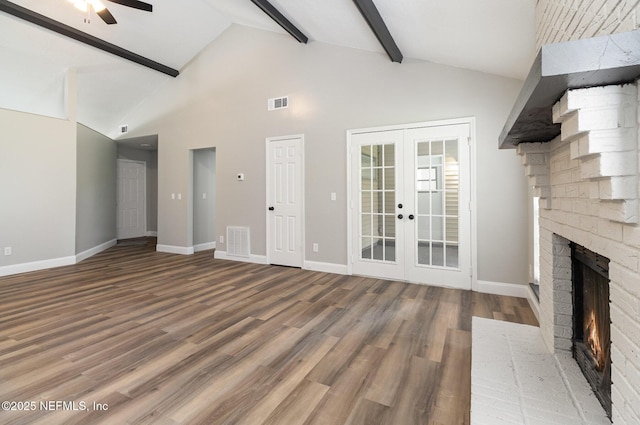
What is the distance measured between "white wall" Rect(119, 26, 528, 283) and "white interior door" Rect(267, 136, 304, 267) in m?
0.16

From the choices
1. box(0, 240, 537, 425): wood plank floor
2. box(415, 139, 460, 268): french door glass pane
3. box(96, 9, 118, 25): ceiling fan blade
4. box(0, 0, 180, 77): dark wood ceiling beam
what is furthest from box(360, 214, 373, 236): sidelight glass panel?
box(0, 0, 180, 77): dark wood ceiling beam

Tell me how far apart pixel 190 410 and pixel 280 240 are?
3490 millimetres

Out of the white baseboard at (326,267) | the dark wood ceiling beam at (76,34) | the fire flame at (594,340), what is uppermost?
the dark wood ceiling beam at (76,34)

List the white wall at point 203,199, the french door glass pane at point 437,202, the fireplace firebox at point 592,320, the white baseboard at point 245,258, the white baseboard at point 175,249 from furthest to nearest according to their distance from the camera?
the white wall at point 203,199
the white baseboard at point 175,249
the white baseboard at point 245,258
the french door glass pane at point 437,202
the fireplace firebox at point 592,320

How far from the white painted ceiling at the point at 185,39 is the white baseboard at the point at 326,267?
→ 3078 millimetres

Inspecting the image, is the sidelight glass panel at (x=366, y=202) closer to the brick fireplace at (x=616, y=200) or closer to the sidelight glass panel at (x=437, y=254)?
the sidelight glass panel at (x=437, y=254)

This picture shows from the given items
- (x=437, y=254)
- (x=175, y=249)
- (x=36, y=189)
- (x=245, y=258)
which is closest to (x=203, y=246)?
(x=175, y=249)

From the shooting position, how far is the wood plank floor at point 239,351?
5.23 feet

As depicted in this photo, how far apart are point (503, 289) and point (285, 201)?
332 cm

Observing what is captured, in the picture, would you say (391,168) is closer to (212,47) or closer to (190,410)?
(190,410)

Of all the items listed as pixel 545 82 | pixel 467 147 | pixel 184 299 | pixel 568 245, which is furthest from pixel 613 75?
pixel 184 299

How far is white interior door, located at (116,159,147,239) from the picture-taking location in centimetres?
783

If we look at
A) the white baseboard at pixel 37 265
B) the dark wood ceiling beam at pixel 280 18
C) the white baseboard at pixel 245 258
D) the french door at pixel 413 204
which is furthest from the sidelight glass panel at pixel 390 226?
the white baseboard at pixel 37 265

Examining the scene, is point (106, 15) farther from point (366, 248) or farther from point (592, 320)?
point (592, 320)
